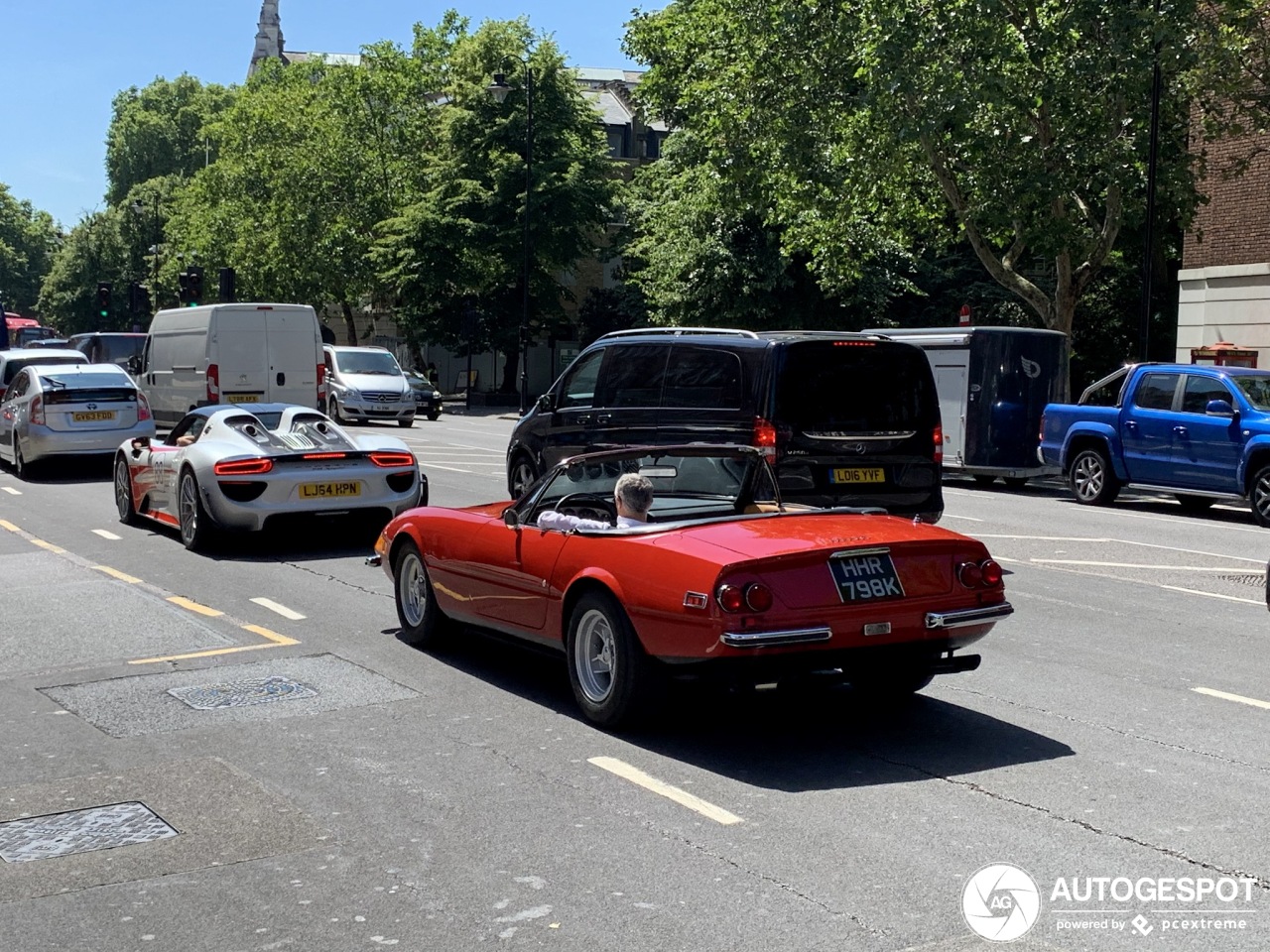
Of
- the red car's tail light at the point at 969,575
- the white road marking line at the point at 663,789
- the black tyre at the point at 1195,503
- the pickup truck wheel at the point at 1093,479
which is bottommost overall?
the white road marking line at the point at 663,789

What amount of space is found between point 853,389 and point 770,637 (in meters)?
6.31

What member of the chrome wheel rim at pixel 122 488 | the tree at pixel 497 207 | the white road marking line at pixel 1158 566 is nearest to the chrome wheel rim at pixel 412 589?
the white road marking line at pixel 1158 566

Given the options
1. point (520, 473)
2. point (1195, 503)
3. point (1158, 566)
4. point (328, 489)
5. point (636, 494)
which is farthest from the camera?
point (1195, 503)

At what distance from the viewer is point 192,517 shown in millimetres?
13609

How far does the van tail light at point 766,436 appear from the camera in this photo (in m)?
12.1

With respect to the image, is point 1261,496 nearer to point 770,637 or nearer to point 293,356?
point 770,637

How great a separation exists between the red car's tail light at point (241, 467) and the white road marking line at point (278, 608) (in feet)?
7.87

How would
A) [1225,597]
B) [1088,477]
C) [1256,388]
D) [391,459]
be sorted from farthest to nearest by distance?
1. [1088,477]
2. [1256,388]
3. [391,459]
4. [1225,597]

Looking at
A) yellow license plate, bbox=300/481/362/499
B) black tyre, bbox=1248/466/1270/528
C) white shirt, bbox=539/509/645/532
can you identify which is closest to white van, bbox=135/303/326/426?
yellow license plate, bbox=300/481/362/499

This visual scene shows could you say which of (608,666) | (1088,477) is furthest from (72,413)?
(608,666)

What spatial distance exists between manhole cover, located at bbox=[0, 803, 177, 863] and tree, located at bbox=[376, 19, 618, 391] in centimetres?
4762

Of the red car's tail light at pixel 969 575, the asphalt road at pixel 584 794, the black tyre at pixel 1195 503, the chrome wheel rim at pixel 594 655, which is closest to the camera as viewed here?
the asphalt road at pixel 584 794

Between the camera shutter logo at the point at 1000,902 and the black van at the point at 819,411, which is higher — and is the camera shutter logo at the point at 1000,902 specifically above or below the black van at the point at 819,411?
below

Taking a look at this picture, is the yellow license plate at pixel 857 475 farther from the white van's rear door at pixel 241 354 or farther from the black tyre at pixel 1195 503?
the white van's rear door at pixel 241 354
